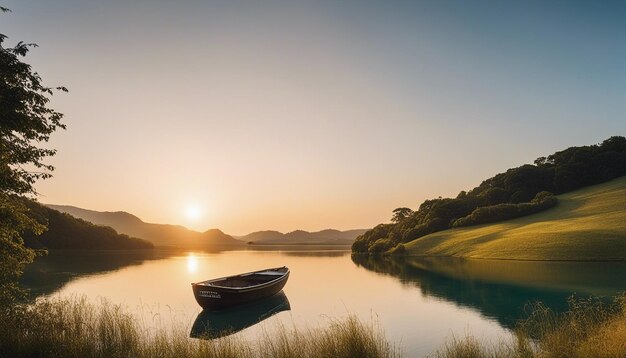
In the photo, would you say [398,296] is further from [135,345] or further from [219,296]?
[135,345]

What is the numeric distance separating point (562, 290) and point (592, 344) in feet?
102

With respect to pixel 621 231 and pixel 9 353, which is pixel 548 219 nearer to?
pixel 621 231

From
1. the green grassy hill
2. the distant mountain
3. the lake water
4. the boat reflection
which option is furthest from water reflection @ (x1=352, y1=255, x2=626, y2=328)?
the distant mountain

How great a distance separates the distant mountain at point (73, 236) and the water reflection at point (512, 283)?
129 meters

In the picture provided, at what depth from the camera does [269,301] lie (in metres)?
38.2

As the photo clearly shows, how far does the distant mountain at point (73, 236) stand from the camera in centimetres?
14300

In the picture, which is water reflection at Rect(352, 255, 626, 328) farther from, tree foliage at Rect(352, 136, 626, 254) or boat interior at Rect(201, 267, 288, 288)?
tree foliage at Rect(352, 136, 626, 254)

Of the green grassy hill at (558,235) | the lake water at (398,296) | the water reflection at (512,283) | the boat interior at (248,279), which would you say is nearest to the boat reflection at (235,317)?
the lake water at (398,296)

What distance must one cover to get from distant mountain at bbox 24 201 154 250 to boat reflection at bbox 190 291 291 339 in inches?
5002

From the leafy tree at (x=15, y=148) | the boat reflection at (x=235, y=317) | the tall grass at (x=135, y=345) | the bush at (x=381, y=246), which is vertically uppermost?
the leafy tree at (x=15, y=148)

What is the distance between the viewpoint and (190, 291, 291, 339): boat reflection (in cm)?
2635

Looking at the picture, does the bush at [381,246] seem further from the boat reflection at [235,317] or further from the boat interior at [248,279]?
the boat reflection at [235,317]

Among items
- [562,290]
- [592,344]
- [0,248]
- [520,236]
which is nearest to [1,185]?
[0,248]

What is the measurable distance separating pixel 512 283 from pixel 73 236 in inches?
5971
